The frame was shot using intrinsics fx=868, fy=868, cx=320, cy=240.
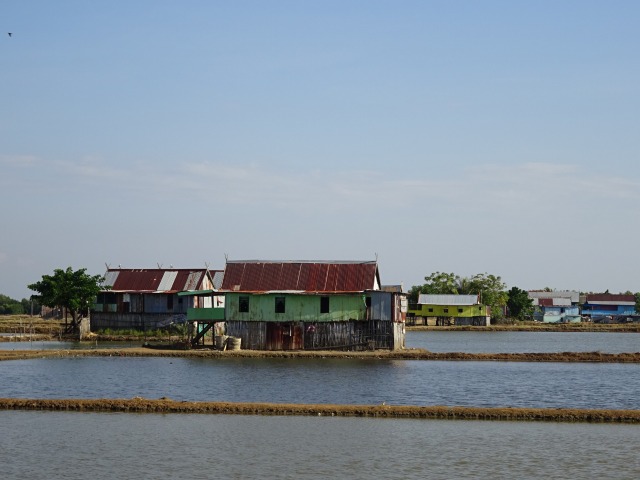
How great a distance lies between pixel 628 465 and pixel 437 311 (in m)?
120

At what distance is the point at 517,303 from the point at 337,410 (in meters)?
133

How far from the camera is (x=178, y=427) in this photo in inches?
1150

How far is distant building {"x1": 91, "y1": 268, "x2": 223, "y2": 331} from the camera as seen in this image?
84062 mm

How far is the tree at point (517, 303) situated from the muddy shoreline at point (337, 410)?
427ft

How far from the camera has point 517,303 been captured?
160m

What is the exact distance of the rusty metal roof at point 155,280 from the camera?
85.5 metres

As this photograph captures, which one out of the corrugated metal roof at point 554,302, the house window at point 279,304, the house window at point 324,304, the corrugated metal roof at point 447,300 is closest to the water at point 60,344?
the house window at point 279,304

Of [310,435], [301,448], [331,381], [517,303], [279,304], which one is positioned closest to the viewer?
[301,448]

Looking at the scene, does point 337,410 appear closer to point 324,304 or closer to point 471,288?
point 324,304

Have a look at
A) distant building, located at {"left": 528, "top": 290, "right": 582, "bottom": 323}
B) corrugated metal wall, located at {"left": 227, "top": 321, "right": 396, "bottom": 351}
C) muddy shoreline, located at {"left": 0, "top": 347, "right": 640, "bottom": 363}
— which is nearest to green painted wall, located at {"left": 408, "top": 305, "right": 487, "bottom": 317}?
distant building, located at {"left": 528, "top": 290, "right": 582, "bottom": 323}

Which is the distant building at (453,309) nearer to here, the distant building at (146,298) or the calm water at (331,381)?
the distant building at (146,298)

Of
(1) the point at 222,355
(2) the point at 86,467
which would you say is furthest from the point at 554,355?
(2) the point at 86,467

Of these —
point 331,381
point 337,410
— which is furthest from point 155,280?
point 337,410

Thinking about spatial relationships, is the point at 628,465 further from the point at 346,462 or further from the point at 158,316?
the point at 158,316
